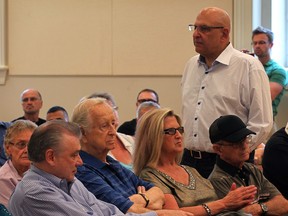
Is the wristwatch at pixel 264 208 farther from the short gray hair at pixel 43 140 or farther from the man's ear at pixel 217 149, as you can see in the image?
the short gray hair at pixel 43 140

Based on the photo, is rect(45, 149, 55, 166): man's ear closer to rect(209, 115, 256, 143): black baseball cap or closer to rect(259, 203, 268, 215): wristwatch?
rect(209, 115, 256, 143): black baseball cap

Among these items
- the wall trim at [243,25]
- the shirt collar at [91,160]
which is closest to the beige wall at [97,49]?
the wall trim at [243,25]

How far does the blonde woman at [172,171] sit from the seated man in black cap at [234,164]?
0.09m

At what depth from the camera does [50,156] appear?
2943mm

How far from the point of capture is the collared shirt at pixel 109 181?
11.0ft

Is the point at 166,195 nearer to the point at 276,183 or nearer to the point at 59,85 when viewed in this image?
the point at 276,183

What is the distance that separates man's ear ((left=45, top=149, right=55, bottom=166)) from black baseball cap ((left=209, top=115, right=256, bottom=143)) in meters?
1.16

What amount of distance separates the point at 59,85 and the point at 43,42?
483mm

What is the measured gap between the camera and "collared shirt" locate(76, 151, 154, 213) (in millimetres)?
3361

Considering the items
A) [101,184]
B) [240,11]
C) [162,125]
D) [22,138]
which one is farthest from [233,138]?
[240,11]

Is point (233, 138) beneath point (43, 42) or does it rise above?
beneath

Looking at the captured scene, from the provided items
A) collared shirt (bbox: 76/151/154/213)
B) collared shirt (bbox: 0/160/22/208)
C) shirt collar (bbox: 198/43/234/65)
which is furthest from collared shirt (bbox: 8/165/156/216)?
shirt collar (bbox: 198/43/234/65)

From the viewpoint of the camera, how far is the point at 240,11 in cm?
725

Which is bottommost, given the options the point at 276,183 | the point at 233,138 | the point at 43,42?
the point at 276,183
